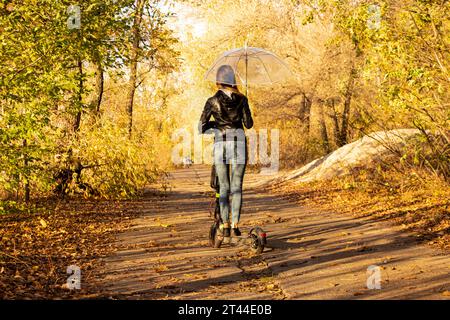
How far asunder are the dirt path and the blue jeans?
20.9 inches

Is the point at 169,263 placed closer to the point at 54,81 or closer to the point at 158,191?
the point at 54,81

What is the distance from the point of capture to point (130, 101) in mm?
22469

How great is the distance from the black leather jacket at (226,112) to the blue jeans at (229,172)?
0.80 ft

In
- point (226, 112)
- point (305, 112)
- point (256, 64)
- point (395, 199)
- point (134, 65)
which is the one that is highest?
point (134, 65)

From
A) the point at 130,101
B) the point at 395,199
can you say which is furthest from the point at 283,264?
the point at 130,101

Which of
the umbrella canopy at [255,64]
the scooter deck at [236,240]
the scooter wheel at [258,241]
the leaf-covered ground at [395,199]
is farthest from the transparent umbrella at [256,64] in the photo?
the leaf-covered ground at [395,199]

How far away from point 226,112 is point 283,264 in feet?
7.21

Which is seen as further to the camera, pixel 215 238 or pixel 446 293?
pixel 215 238

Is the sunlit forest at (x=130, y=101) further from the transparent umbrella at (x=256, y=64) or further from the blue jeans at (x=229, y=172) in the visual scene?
the blue jeans at (x=229, y=172)

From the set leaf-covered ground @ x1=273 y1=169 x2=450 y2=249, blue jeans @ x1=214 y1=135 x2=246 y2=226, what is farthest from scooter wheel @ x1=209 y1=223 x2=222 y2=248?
leaf-covered ground @ x1=273 y1=169 x2=450 y2=249

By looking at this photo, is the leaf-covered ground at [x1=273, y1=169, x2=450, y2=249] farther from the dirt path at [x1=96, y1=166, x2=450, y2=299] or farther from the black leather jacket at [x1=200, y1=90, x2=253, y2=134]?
the black leather jacket at [x1=200, y1=90, x2=253, y2=134]

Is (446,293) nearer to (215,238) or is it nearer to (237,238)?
(237,238)

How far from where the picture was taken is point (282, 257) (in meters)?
7.90
